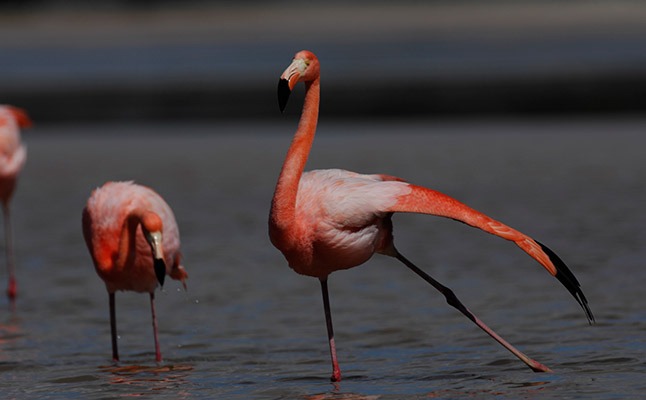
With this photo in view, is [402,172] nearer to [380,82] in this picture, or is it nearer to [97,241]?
[97,241]

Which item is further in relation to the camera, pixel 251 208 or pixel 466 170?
pixel 466 170

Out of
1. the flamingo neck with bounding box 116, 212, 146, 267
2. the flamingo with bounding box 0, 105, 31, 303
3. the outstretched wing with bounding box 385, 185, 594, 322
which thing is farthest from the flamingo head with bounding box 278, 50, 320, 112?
the flamingo with bounding box 0, 105, 31, 303

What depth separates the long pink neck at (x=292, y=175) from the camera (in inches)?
218

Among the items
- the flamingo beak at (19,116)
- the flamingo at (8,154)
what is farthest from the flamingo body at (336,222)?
the flamingo beak at (19,116)

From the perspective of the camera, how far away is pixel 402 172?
13453mm

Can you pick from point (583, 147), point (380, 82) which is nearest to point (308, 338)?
point (583, 147)

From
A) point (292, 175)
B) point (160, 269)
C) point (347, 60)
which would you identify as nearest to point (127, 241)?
point (160, 269)

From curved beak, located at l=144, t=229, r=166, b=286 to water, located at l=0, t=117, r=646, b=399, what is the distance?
48 cm

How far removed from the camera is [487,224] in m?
5.38

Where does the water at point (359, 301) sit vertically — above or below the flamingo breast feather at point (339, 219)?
below

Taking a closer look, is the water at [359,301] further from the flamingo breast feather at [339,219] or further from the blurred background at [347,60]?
the blurred background at [347,60]

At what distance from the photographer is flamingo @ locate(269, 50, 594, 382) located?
17.8 feet

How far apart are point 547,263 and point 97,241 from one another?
2258mm

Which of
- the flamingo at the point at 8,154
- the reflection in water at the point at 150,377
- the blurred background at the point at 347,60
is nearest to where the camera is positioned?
the reflection in water at the point at 150,377
